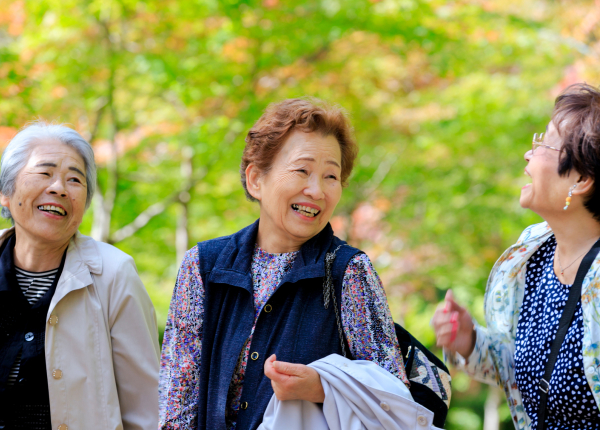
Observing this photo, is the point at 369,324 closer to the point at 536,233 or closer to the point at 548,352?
the point at 548,352

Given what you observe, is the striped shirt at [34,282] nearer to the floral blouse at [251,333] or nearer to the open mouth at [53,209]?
the open mouth at [53,209]

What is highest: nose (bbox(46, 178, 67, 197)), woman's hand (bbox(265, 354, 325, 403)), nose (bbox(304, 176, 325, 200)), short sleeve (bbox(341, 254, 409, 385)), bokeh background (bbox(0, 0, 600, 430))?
bokeh background (bbox(0, 0, 600, 430))

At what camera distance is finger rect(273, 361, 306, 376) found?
1.89m

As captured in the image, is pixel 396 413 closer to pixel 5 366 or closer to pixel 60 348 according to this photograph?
pixel 60 348

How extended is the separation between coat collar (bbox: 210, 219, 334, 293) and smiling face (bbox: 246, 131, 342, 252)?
0.18 feet

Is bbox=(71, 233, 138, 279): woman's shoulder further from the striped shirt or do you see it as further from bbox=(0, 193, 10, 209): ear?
bbox=(0, 193, 10, 209): ear

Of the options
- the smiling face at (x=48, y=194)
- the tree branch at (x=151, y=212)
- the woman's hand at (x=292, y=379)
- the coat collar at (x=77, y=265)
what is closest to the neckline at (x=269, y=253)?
the woman's hand at (x=292, y=379)

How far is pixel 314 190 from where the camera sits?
7.06 feet

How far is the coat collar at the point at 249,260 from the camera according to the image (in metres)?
2.13

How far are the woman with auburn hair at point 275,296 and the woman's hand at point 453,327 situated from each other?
318 mm

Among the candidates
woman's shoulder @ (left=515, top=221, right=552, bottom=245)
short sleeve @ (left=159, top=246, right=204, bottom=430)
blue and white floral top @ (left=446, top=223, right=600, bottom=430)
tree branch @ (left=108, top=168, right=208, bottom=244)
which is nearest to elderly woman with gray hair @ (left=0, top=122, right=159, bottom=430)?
short sleeve @ (left=159, top=246, right=204, bottom=430)

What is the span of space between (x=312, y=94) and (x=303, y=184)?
4.70 metres

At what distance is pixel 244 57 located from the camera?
263 inches

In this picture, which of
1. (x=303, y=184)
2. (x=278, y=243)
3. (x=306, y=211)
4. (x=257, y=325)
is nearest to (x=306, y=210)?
(x=306, y=211)
